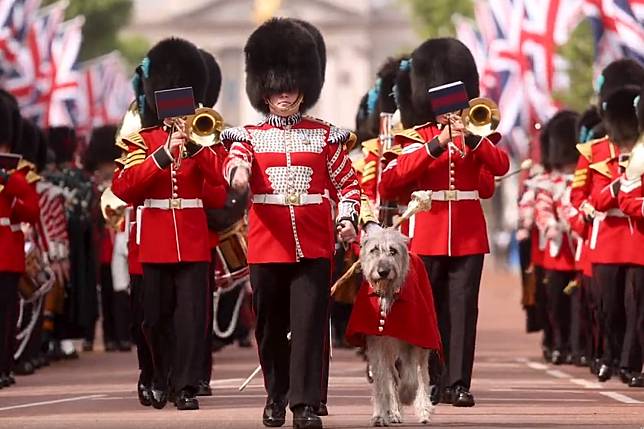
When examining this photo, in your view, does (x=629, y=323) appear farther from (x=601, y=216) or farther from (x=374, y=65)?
(x=374, y=65)

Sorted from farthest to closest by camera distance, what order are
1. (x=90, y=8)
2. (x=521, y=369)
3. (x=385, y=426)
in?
(x=90, y=8)
(x=521, y=369)
(x=385, y=426)

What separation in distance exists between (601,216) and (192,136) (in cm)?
379

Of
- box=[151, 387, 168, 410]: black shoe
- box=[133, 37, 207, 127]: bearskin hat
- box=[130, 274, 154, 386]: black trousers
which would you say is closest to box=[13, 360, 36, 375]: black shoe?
box=[133, 37, 207, 127]: bearskin hat

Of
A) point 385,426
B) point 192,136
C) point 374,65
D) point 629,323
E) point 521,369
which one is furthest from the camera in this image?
point 374,65

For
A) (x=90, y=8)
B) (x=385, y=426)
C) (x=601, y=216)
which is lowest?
(x=385, y=426)

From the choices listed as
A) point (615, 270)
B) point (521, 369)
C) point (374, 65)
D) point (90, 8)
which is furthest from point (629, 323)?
point (374, 65)

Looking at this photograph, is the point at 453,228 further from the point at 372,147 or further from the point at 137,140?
the point at 372,147

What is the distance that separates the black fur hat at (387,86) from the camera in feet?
59.0

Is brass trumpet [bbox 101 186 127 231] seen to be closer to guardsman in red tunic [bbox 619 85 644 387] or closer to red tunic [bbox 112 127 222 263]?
red tunic [bbox 112 127 222 263]

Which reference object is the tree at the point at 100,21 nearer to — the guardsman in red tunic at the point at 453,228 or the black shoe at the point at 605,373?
the black shoe at the point at 605,373

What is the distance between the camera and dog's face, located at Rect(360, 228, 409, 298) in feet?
41.2

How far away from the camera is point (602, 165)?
54.9 ft

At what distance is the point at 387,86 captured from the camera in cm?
1825

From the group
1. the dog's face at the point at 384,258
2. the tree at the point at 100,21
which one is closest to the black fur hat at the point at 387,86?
the dog's face at the point at 384,258
